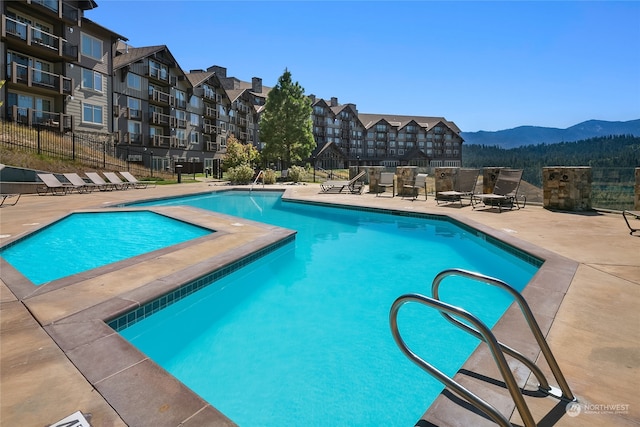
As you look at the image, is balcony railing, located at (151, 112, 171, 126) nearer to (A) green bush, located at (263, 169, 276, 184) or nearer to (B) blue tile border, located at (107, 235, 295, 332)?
(A) green bush, located at (263, 169, 276, 184)

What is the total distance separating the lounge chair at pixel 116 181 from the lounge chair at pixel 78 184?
57.4 inches

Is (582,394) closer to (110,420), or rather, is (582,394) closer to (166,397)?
(166,397)

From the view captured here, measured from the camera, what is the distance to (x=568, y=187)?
11.3m

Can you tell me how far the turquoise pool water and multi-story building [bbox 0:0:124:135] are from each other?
83.0 ft

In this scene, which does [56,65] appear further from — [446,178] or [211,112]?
[446,178]

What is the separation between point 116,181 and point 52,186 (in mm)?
4085

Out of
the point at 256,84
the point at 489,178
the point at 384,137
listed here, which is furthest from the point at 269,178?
the point at 384,137

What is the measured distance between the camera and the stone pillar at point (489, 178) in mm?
13672

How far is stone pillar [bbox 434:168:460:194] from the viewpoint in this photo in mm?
14930

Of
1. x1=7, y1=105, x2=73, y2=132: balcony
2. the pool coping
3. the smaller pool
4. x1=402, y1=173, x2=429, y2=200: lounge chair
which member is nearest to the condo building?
x1=7, y1=105, x2=73, y2=132: balcony

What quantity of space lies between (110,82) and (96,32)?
3766 millimetres

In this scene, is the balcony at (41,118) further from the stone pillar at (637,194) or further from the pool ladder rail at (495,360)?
the stone pillar at (637,194)

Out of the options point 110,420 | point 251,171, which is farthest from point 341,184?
point 110,420

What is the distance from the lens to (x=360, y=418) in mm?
2902
